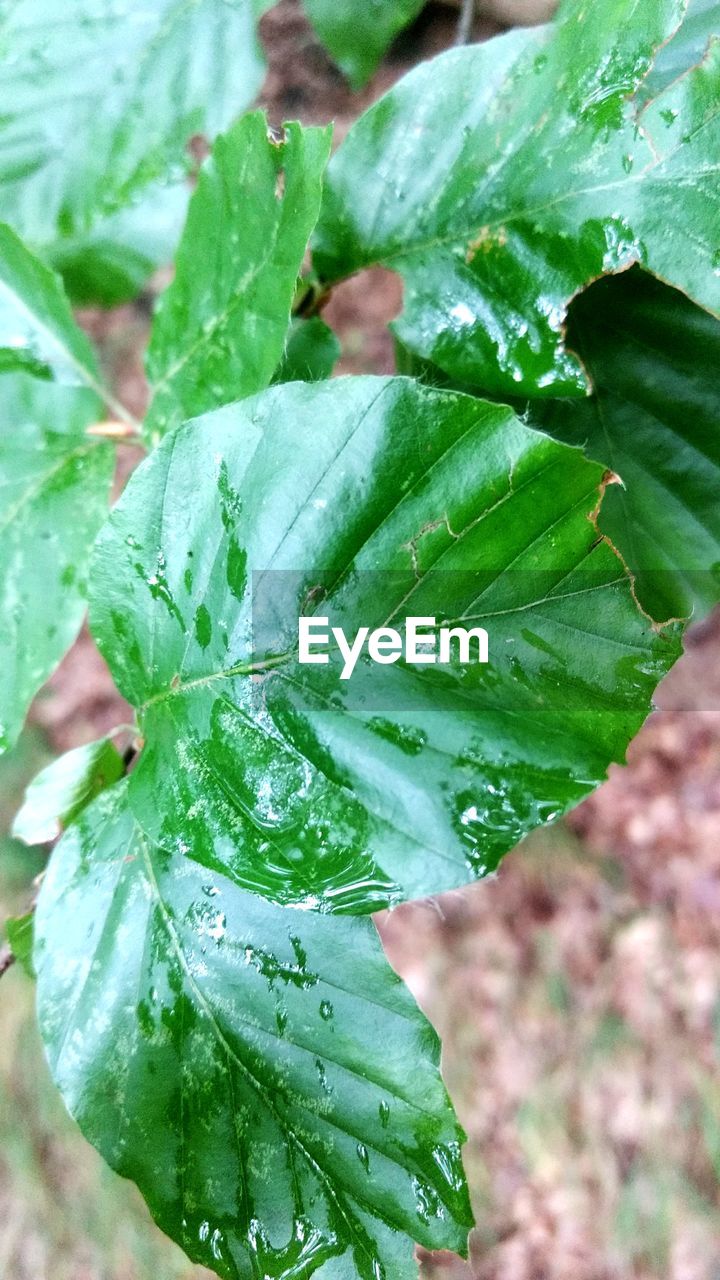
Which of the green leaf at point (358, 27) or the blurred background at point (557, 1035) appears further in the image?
the blurred background at point (557, 1035)

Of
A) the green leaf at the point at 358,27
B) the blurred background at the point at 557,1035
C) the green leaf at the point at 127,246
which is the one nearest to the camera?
the green leaf at the point at 358,27

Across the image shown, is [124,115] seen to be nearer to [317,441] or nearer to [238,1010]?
[317,441]

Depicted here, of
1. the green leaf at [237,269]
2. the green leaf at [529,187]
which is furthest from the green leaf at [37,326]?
the green leaf at [529,187]

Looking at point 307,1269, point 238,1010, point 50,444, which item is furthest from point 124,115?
point 307,1269

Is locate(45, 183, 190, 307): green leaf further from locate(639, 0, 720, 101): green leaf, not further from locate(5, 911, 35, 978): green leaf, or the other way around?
locate(5, 911, 35, 978): green leaf

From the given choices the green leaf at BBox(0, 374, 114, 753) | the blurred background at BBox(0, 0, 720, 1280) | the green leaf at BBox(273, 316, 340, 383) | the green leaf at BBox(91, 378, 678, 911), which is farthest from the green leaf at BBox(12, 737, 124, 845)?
the blurred background at BBox(0, 0, 720, 1280)

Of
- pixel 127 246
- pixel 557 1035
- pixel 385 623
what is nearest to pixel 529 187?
pixel 385 623

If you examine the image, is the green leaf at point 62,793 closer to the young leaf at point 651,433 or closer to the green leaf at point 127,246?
the young leaf at point 651,433
